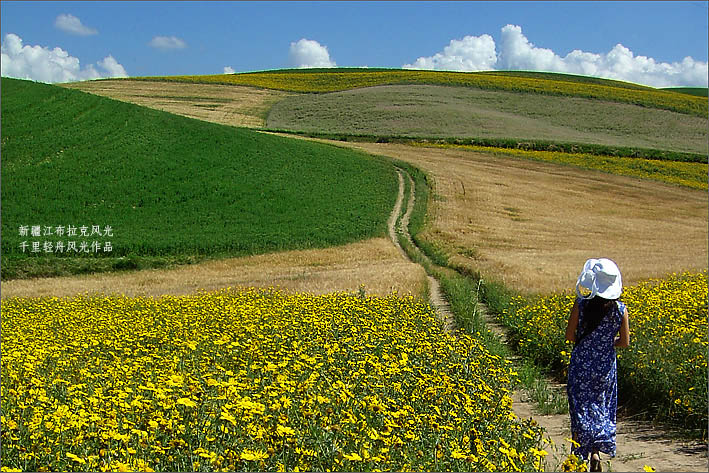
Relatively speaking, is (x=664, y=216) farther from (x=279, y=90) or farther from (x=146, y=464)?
(x=279, y=90)

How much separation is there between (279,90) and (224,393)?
91.9m

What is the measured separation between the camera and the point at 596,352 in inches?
265

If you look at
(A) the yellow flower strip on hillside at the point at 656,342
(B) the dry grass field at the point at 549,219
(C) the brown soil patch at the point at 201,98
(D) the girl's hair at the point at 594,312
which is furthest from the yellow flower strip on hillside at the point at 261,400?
(C) the brown soil patch at the point at 201,98

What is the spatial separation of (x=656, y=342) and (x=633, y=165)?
50450 mm

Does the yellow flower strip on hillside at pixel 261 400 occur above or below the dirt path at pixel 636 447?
above

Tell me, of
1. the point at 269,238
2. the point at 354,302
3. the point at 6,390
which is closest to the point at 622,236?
the point at 269,238

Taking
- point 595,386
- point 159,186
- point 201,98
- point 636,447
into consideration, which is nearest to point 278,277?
point 636,447

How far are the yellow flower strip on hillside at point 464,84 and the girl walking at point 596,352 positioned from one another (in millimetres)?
84697

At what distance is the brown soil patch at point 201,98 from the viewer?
73.6m

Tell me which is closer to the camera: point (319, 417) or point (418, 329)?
point (319, 417)

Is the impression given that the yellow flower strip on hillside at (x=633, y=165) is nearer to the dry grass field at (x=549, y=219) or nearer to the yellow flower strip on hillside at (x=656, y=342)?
the dry grass field at (x=549, y=219)

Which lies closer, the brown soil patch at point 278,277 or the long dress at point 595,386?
the long dress at point 595,386

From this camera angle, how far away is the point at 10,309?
1545 centimetres

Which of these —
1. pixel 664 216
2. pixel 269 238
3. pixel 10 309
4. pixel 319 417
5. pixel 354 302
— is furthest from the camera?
pixel 664 216
